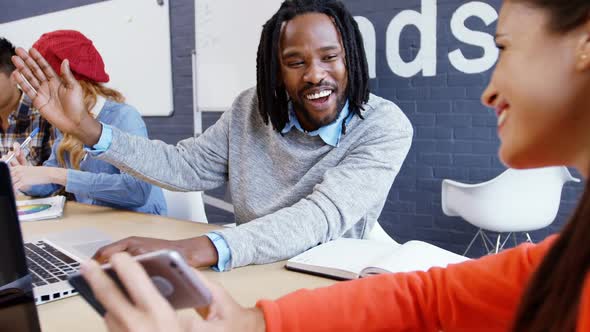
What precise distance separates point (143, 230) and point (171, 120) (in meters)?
2.43

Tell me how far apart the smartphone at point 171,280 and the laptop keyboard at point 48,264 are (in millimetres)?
491

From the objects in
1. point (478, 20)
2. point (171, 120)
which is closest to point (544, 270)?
point (478, 20)

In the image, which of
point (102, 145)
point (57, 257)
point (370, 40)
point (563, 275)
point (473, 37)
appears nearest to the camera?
point (563, 275)

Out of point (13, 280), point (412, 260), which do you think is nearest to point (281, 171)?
point (412, 260)

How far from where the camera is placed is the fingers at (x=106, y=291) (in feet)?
1.42

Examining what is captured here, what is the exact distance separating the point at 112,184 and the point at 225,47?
74.9 inches

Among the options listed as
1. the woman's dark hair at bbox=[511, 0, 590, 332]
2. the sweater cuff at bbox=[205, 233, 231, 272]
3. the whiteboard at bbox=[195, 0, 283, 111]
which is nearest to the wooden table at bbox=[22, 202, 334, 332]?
the sweater cuff at bbox=[205, 233, 231, 272]

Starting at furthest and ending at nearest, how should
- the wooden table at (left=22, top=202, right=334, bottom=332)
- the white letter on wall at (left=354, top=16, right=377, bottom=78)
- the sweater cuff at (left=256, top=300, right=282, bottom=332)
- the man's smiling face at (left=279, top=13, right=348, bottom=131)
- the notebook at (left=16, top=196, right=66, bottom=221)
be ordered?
the white letter on wall at (left=354, top=16, right=377, bottom=78), the notebook at (left=16, top=196, right=66, bottom=221), the man's smiling face at (left=279, top=13, right=348, bottom=131), the wooden table at (left=22, top=202, right=334, bottom=332), the sweater cuff at (left=256, top=300, right=282, bottom=332)

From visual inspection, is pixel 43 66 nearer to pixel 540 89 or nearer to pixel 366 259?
pixel 366 259

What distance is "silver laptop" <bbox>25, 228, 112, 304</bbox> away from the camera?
85 centimetres

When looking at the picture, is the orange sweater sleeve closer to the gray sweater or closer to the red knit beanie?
the gray sweater

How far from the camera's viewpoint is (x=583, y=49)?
1.44 feet

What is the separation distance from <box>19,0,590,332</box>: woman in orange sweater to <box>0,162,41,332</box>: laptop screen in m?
0.15

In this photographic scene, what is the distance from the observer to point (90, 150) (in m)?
1.23
